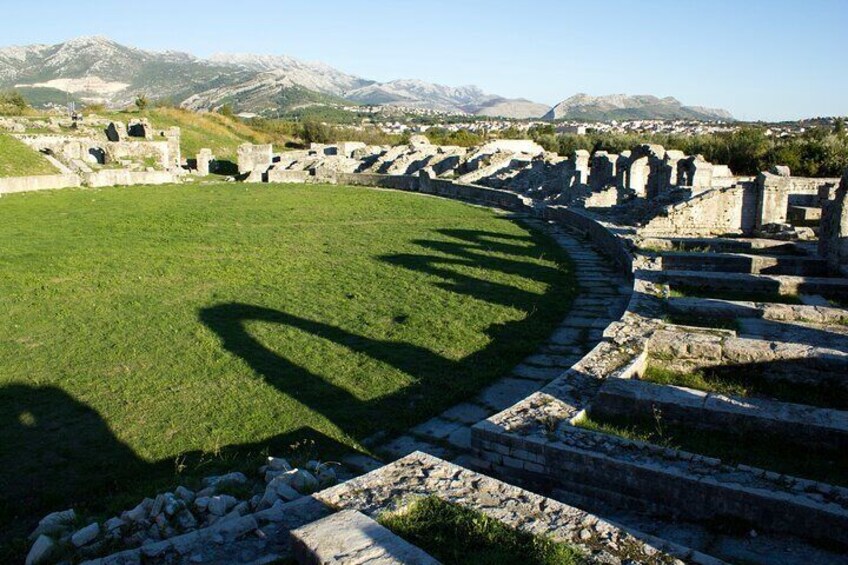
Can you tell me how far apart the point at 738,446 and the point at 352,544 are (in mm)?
3764

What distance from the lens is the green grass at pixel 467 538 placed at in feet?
13.7

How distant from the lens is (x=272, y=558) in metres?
4.31

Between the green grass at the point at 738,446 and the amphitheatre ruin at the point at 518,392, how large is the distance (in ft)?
0.08

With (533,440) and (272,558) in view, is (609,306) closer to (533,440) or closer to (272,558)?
(533,440)

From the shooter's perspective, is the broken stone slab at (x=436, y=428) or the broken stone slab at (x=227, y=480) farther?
the broken stone slab at (x=436, y=428)

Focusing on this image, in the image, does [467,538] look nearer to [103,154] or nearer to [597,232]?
[597,232]

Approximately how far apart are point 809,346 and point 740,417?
7.10 feet

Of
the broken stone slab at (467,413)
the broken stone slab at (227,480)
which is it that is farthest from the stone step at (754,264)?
the broken stone slab at (227,480)

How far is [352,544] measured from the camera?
4.16m

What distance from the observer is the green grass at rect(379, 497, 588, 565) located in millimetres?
4168

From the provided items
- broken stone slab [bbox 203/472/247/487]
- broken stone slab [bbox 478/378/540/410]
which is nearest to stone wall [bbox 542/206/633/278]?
broken stone slab [bbox 478/378/540/410]

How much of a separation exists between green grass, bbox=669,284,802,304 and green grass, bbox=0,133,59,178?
98.1ft

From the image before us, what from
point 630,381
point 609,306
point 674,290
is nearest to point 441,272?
point 609,306

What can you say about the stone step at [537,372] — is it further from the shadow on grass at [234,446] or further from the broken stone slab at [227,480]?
the broken stone slab at [227,480]
